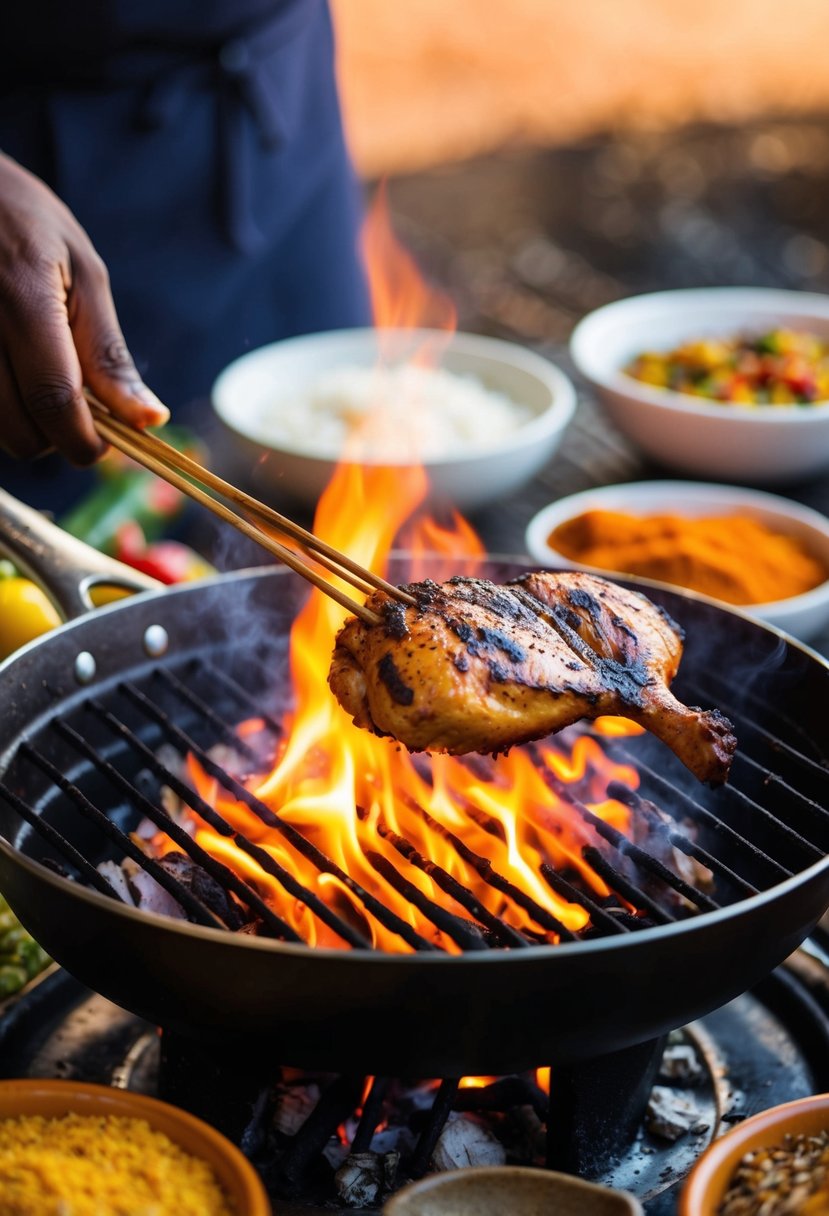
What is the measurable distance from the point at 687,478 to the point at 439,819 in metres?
2.56

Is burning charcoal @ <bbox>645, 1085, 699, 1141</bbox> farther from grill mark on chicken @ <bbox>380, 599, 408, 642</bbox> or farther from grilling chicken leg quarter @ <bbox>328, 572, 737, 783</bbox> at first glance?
grill mark on chicken @ <bbox>380, 599, 408, 642</bbox>

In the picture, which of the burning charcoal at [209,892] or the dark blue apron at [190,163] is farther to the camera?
the dark blue apron at [190,163]

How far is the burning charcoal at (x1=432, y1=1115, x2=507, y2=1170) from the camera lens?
246 centimetres

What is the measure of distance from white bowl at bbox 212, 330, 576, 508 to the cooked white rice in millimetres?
59

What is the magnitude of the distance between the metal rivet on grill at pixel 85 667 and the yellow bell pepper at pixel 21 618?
69cm

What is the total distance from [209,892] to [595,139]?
1029 cm

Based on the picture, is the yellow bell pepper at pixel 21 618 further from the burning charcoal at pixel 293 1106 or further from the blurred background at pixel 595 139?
the blurred background at pixel 595 139

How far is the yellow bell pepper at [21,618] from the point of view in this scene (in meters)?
3.56

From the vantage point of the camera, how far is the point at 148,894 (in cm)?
258

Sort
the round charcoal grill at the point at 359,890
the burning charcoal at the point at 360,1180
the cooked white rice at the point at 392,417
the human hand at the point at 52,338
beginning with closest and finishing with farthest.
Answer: the round charcoal grill at the point at 359,890 < the burning charcoal at the point at 360,1180 < the human hand at the point at 52,338 < the cooked white rice at the point at 392,417

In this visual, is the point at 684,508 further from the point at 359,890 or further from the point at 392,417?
the point at 359,890

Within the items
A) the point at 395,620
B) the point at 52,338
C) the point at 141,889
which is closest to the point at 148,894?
the point at 141,889

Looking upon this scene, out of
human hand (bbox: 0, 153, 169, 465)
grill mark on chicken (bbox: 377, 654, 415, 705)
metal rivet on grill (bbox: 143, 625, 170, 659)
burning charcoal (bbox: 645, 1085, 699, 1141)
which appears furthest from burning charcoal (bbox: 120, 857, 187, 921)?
burning charcoal (bbox: 645, 1085, 699, 1141)

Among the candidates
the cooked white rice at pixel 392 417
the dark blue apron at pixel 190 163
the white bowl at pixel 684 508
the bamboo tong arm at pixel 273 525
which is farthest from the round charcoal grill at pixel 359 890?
the dark blue apron at pixel 190 163
